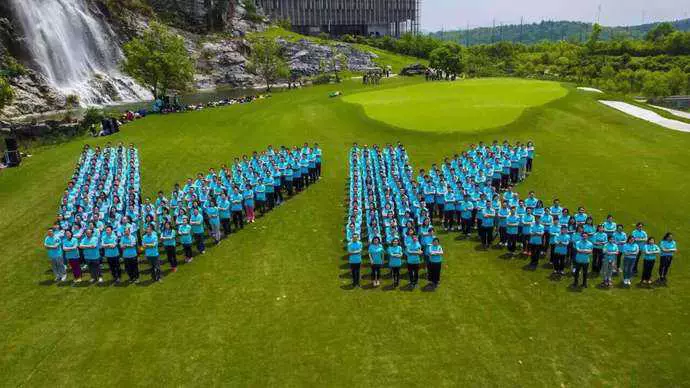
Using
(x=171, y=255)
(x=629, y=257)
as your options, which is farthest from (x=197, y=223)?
(x=629, y=257)

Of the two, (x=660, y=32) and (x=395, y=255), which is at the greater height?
(x=660, y=32)

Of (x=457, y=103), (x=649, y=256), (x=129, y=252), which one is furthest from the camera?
(x=457, y=103)

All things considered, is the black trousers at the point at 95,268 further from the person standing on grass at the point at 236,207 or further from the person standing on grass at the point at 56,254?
the person standing on grass at the point at 236,207

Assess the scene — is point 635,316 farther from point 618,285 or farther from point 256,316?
point 256,316

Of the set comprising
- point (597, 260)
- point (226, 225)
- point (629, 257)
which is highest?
point (629, 257)

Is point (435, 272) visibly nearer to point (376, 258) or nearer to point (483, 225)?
point (376, 258)
